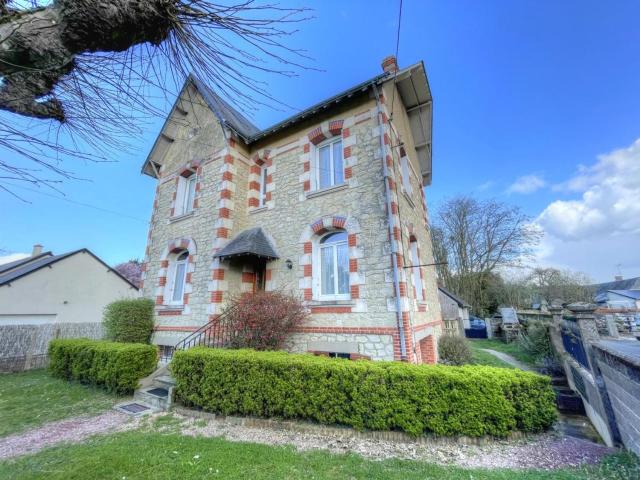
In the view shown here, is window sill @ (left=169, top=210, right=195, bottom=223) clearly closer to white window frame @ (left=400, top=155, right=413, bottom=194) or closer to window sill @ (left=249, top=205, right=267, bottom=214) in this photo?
window sill @ (left=249, top=205, right=267, bottom=214)

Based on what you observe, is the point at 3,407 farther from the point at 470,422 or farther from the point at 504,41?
the point at 504,41

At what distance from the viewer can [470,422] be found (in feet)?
12.8

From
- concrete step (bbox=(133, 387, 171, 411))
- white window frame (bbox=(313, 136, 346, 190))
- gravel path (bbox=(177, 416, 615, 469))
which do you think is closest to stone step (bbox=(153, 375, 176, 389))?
concrete step (bbox=(133, 387, 171, 411))

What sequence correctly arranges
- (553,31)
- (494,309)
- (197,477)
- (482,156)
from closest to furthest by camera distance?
(197,477), (553,31), (482,156), (494,309)

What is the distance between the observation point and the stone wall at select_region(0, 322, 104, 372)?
9719mm

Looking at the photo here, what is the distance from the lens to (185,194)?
36.2 feet

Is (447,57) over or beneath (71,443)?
over

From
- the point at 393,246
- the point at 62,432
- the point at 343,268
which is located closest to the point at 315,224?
the point at 343,268

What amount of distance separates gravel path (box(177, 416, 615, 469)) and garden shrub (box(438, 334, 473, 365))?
5.31 m

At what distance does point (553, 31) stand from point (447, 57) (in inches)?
163

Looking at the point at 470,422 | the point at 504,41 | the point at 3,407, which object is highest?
the point at 504,41

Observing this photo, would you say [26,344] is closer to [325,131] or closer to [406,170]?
[325,131]

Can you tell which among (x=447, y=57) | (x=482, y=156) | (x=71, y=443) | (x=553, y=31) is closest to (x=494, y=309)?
(x=482, y=156)

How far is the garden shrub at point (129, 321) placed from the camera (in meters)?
8.74
